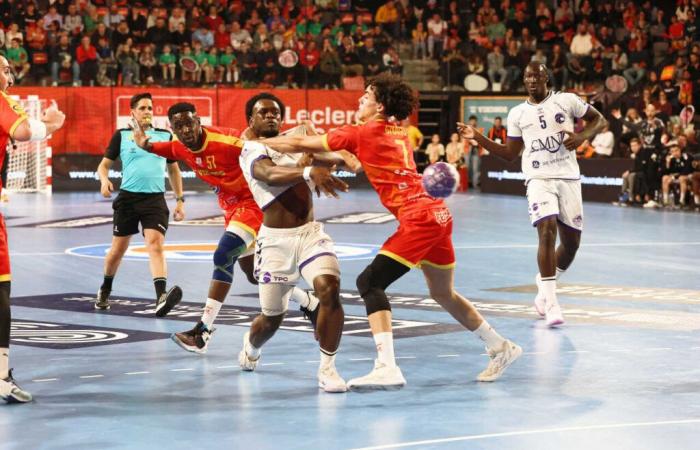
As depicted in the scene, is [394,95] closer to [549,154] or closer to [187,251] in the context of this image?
[549,154]

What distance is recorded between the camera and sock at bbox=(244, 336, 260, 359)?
8164 mm

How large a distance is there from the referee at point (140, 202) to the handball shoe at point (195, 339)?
2140 millimetres

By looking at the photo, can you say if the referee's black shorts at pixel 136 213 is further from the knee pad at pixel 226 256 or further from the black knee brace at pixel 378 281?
the black knee brace at pixel 378 281

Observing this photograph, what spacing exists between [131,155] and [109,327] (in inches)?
80.7

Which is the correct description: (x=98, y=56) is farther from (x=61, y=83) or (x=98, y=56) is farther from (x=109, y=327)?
(x=109, y=327)

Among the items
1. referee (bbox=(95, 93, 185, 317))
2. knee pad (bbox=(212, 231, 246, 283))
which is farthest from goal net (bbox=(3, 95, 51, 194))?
knee pad (bbox=(212, 231, 246, 283))

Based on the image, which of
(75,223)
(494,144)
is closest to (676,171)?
(75,223)

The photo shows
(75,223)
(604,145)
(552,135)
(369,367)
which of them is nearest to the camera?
(369,367)

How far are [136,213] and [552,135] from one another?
394 cm

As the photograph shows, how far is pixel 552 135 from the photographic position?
10.9m

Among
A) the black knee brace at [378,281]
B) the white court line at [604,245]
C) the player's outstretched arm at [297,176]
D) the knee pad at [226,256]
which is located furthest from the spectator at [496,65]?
the player's outstretched arm at [297,176]

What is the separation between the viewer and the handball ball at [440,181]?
23.9 feet

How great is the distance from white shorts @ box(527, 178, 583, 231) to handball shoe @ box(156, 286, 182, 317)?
10.5 ft

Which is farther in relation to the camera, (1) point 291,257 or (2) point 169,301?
(2) point 169,301
